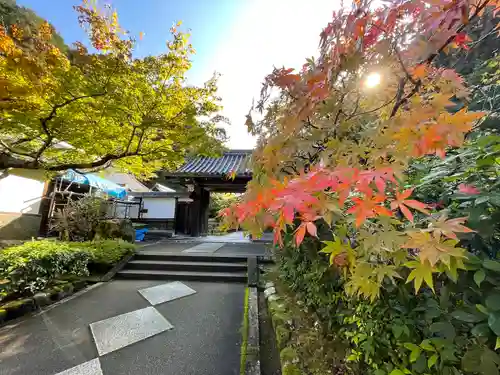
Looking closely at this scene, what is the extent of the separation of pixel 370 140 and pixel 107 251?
6059 mm

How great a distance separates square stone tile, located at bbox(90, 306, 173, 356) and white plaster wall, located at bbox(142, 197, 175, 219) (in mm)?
10463

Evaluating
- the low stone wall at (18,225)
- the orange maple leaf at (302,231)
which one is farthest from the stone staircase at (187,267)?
the low stone wall at (18,225)

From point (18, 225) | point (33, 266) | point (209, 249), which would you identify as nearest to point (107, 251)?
point (33, 266)

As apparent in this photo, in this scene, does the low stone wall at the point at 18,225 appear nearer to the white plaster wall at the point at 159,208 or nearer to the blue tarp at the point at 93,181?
the blue tarp at the point at 93,181

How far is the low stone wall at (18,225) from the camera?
756 cm

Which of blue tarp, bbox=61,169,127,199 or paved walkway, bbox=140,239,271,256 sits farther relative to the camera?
blue tarp, bbox=61,169,127,199

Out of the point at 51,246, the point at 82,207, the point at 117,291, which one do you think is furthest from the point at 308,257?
the point at 82,207

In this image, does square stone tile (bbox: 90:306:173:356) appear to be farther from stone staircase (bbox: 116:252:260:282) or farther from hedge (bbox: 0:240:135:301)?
stone staircase (bbox: 116:252:260:282)

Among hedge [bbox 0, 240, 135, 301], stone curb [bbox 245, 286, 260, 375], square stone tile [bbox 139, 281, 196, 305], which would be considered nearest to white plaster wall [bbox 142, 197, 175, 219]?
hedge [bbox 0, 240, 135, 301]

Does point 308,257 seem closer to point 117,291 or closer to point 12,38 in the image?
point 117,291

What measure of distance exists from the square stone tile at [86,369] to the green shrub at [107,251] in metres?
3.19

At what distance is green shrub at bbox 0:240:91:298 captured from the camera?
133 inches

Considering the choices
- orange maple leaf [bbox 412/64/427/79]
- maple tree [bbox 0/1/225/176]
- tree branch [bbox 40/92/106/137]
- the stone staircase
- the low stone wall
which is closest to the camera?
orange maple leaf [bbox 412/64/427/79]

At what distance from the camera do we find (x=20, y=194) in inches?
322
